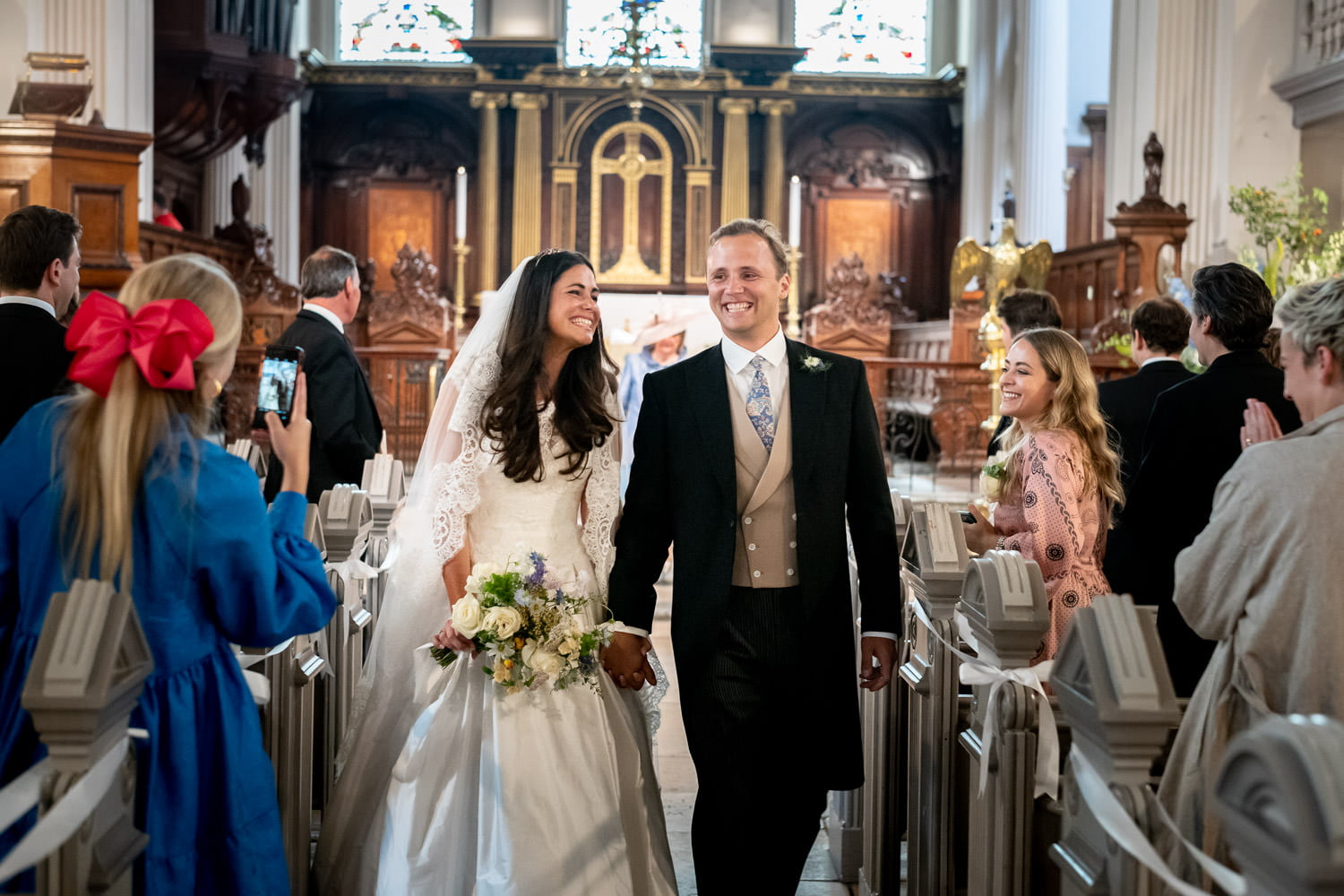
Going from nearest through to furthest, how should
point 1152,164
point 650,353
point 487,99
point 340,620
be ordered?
1. point 340,620
2. point 650,353
3. point 1152,164
4. point 487,99

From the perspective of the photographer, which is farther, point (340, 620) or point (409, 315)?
point (409, 315)

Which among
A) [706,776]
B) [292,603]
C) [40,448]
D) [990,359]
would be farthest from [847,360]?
[990,359]

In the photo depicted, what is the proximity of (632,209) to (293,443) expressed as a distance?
54.2 ft

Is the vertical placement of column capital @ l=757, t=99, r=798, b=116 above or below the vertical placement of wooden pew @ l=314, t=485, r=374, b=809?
above

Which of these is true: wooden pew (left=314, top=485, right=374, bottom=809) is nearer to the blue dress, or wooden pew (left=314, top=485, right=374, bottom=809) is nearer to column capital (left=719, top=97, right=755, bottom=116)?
the blue dress

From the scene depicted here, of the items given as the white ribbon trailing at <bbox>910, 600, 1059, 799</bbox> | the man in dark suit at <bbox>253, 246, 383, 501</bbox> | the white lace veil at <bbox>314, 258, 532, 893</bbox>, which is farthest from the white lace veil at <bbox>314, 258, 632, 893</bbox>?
the man in dark suit at <bbox>253, 246, 383, 501</bbox>

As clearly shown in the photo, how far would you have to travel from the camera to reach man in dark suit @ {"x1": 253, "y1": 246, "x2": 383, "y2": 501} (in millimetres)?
4594

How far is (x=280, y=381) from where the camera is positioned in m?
2.49

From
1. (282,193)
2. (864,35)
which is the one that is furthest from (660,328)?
(864,35)

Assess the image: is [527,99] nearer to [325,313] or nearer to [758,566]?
[325,313]

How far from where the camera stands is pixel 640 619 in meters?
2.95

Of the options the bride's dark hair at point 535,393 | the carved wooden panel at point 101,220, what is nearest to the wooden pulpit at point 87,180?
the carved wooden panel at point 101,220

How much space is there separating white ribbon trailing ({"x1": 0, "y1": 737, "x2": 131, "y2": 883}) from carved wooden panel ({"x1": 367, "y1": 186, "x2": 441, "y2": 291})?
17446 mm

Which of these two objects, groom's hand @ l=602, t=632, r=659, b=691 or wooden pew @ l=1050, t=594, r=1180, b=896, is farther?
groom's hand @ l=602, t=632, r=659, b=691
